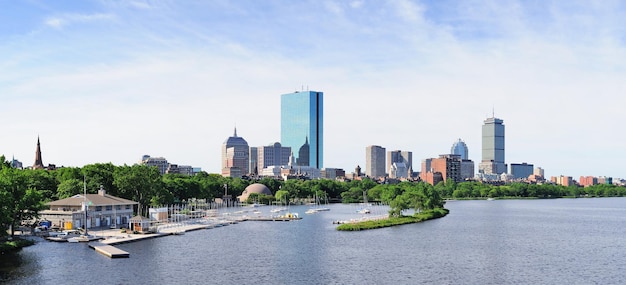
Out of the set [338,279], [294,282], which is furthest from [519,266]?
[294,282]

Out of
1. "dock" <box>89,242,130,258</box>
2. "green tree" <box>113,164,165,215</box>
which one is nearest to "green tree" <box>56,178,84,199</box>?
"green tree" <box>113,164,165,215</box>

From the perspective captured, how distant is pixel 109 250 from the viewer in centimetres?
7900

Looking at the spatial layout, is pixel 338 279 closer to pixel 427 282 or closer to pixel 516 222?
pixel 427 282

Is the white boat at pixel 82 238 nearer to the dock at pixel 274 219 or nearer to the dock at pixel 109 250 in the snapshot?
the dock at pixel 109 250

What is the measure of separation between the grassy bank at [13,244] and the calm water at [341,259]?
1398 millimetres

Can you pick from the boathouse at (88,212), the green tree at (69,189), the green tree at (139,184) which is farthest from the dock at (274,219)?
the green tree at (69,189)

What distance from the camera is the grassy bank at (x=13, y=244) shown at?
78812 mm

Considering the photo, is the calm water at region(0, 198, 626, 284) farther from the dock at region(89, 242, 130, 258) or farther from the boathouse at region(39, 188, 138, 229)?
the boathouse at region(39, 188, 138, 229)

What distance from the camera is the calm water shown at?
213 feet

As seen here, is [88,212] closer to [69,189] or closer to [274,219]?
[69,189]

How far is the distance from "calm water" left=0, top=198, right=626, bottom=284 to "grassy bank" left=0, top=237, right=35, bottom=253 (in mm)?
1398

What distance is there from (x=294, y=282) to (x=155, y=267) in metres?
16.6

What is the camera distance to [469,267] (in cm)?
7312

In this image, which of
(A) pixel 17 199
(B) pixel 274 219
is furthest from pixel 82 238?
(B) pixel 274 219
